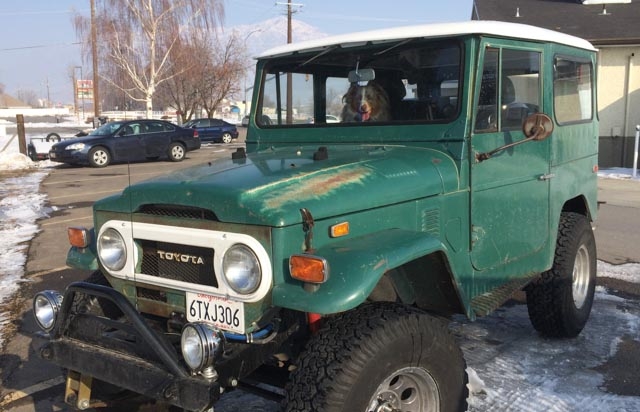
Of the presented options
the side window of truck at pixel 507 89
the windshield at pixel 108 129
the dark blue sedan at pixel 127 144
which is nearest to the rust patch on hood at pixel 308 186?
the side window of truck at pixel 507 89

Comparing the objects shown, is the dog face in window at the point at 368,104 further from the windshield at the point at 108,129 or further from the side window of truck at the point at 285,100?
the windshield at the point at 108,129

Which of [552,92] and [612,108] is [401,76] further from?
[612,108]

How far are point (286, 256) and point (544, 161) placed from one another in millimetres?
2378

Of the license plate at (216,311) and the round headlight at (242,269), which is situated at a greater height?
the round headlight at (242,269)

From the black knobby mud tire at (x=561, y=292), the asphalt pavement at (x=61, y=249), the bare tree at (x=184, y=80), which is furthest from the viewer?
the bare tree at (x=184, y=80)

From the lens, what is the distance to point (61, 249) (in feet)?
25.2

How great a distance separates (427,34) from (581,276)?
8.19ft

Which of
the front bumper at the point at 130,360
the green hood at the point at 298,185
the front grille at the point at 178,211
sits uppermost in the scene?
the green hood at the point at 298,185

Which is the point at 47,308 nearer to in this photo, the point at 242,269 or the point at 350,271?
the point at 242,269

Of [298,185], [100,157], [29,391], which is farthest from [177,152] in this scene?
[298,185]

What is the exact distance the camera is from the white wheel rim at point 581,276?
473cm

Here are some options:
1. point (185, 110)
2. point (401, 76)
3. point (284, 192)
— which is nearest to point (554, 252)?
point (401, 76)

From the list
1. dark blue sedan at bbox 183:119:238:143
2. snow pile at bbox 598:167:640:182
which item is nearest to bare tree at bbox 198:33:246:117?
dark blue sedan at bbox 183:119:238:143

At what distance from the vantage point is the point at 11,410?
360 cm
